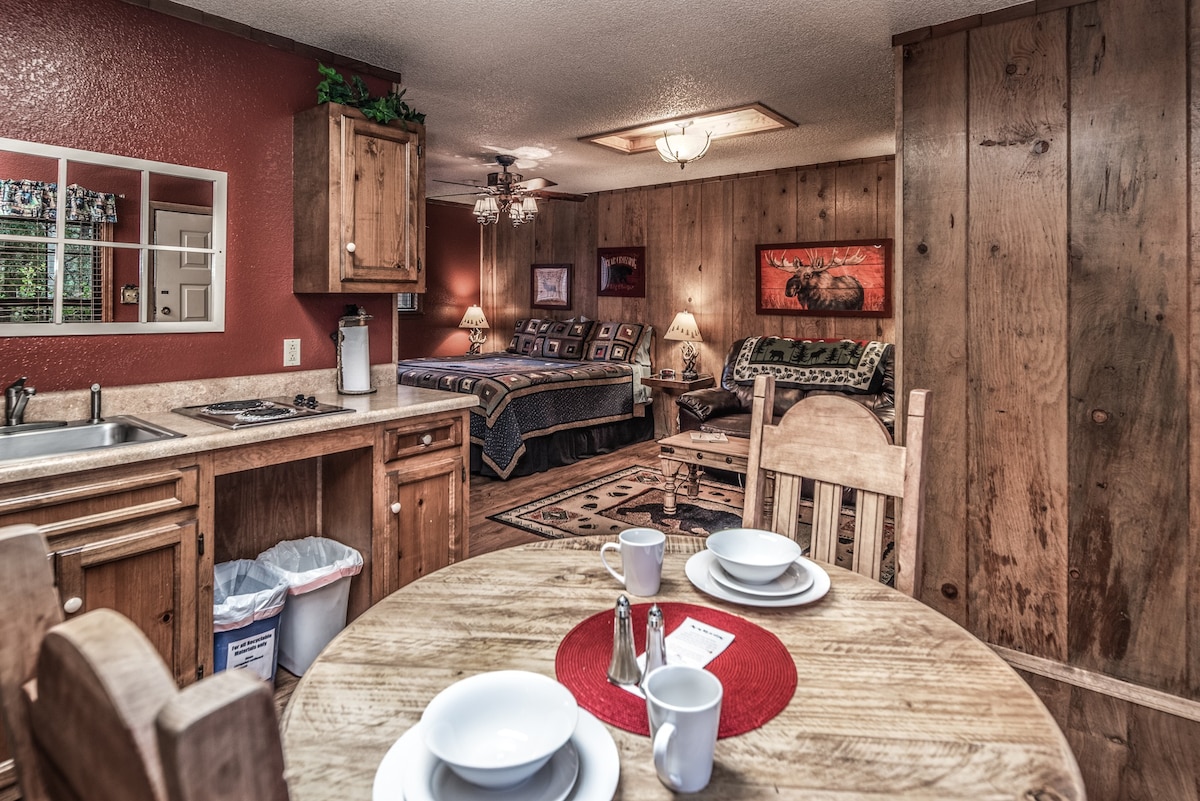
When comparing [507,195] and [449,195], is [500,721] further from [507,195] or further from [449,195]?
[449,195]

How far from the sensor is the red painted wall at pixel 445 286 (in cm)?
748

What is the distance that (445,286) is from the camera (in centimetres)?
769

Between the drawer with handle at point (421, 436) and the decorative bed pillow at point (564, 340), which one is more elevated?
the decorative bed pillow at point (564, 340)

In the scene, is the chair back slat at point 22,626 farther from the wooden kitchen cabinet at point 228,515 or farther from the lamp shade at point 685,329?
the lamp shade at point 685,329

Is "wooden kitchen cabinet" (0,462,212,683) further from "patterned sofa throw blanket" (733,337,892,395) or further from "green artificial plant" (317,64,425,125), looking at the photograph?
"patterned sofa throw blanket" (733,337,892,395)

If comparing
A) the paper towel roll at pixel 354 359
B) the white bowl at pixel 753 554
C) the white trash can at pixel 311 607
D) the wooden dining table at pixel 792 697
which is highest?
the paper towel roll at pixel 354 359

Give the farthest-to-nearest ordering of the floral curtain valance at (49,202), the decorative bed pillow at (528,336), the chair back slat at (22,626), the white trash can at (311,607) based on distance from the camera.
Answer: the decorative bed pillow at (528,336), the white trash can at (311,607), the floral curtain valance at (49,202), the chair back slat at (22,626)

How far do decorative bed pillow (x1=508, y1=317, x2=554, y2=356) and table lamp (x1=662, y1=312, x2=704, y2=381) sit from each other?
4.79 feet

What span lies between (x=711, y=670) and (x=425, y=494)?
6.24 ft

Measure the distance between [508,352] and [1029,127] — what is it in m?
5.59

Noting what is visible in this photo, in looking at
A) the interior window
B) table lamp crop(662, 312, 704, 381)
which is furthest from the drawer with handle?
table lamp crop(662, 312, 704, 381)

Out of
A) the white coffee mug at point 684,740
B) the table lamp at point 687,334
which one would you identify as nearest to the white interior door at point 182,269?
the white coffee mug at point 684,740

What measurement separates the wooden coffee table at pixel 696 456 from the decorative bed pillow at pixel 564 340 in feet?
8.59

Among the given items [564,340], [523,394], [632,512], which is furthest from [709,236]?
[632,512]
